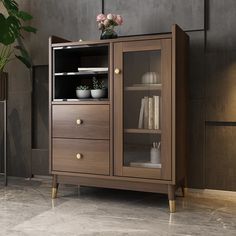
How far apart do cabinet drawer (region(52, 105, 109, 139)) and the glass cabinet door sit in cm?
10

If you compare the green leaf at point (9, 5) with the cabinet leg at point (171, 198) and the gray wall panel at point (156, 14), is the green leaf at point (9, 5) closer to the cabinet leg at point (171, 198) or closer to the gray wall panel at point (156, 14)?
the gray wall panel at point (156, 14)

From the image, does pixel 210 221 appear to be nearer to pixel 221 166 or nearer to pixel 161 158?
pixel 161 158

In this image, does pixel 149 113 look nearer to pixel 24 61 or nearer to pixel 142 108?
pixel 142 108

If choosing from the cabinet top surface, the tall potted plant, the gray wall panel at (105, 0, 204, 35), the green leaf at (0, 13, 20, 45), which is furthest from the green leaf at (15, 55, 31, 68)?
the gray wall panel at (105, 0, 204, 35)

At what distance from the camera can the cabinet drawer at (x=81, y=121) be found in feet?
8.45

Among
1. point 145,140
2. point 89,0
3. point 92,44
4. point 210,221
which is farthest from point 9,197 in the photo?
point 89,0

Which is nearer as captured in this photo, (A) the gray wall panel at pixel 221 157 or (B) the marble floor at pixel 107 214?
(B) the marble floor at pixel 107 214

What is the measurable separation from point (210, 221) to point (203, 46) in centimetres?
139

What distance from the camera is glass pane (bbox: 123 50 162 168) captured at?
245 cm

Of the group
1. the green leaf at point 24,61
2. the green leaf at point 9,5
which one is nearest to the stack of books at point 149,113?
the green leaf at point 24,61

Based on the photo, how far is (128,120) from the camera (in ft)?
8.30

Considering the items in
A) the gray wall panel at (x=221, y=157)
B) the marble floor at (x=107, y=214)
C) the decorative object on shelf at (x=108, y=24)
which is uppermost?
the decorative object on shelf at (x=108, y=24)

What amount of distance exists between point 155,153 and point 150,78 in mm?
536

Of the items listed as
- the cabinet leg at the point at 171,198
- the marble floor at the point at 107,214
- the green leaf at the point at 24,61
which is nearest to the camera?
the marble floor at the point at 107,214
